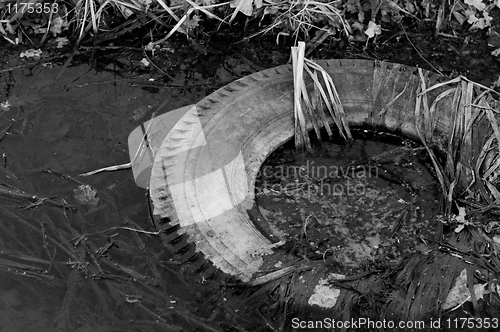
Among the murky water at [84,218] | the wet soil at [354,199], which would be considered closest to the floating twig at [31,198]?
the murky water at [84,218]

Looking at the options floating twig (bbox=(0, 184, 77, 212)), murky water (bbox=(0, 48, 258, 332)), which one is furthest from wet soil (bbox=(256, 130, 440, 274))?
floating twig (bbox=(0, 184, 77, 212))

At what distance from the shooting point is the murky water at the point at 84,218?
3.31m

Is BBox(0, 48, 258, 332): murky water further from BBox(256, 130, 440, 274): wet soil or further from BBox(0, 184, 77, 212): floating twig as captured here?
BBox(256, 130, 440, 274): wet soil

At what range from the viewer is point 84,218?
3744mm

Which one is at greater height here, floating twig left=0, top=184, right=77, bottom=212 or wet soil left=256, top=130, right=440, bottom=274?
floating twig left=0, top=184, right=77, bottom=212

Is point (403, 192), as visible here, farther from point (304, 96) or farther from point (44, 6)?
point (44, 6)

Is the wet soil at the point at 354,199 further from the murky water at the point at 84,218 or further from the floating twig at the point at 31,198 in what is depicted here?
the floating twig at the point at 31,198

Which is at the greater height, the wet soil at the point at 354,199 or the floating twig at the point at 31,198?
the floating twig at the point at 31,198

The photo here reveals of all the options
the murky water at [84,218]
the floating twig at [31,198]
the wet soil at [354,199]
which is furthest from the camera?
the floating twig at [31,198]

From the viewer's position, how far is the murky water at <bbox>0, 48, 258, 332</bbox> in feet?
10.8

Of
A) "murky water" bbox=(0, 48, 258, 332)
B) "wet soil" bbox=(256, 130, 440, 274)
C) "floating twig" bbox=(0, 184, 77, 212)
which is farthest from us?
"floating twig" bbox=(0, 184, 77, 212)

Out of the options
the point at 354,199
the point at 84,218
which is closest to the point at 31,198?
the point at 84,218

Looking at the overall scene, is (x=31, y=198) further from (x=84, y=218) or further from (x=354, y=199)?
(x=354, y=199)

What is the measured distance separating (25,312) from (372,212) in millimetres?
1951
